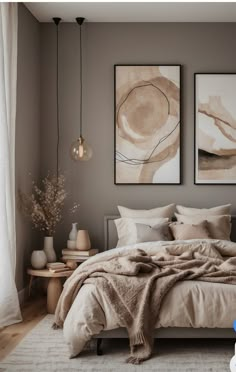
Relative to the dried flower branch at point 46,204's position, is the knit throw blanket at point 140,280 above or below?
below

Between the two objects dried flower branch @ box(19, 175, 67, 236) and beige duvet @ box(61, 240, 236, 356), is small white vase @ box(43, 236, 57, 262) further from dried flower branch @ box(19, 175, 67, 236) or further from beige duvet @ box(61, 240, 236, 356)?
beige duvet @ box(61, 240, 236, 356)

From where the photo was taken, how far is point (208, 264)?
432 centimetres

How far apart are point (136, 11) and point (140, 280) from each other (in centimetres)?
316

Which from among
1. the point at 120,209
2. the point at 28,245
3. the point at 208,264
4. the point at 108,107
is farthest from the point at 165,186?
the point at 208,264

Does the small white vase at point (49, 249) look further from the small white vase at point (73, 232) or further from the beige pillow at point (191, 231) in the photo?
the beige pillow at point (191, 231)

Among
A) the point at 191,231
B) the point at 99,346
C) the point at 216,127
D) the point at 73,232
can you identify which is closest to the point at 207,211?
the point at 191,231

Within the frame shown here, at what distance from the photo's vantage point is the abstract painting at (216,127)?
6.38m

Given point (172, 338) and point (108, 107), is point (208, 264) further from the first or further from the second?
point (108, 107)

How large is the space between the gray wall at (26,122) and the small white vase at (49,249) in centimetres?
20

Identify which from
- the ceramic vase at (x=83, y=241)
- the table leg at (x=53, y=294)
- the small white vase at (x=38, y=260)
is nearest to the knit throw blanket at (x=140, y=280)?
the table leg at (x=53, y=294)

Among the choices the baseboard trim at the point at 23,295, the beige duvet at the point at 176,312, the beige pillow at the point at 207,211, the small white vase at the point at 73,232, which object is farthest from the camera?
the small white vase at the point at 73,232

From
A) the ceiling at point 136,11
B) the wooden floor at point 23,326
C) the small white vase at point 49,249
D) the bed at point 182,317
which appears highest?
the ceiling at point 136,11

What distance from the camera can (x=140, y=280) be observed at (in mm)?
4086

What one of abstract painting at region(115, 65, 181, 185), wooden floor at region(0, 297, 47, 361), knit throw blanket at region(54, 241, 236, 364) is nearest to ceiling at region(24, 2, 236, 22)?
abstract painting at region(115, 65, 181, 185)
